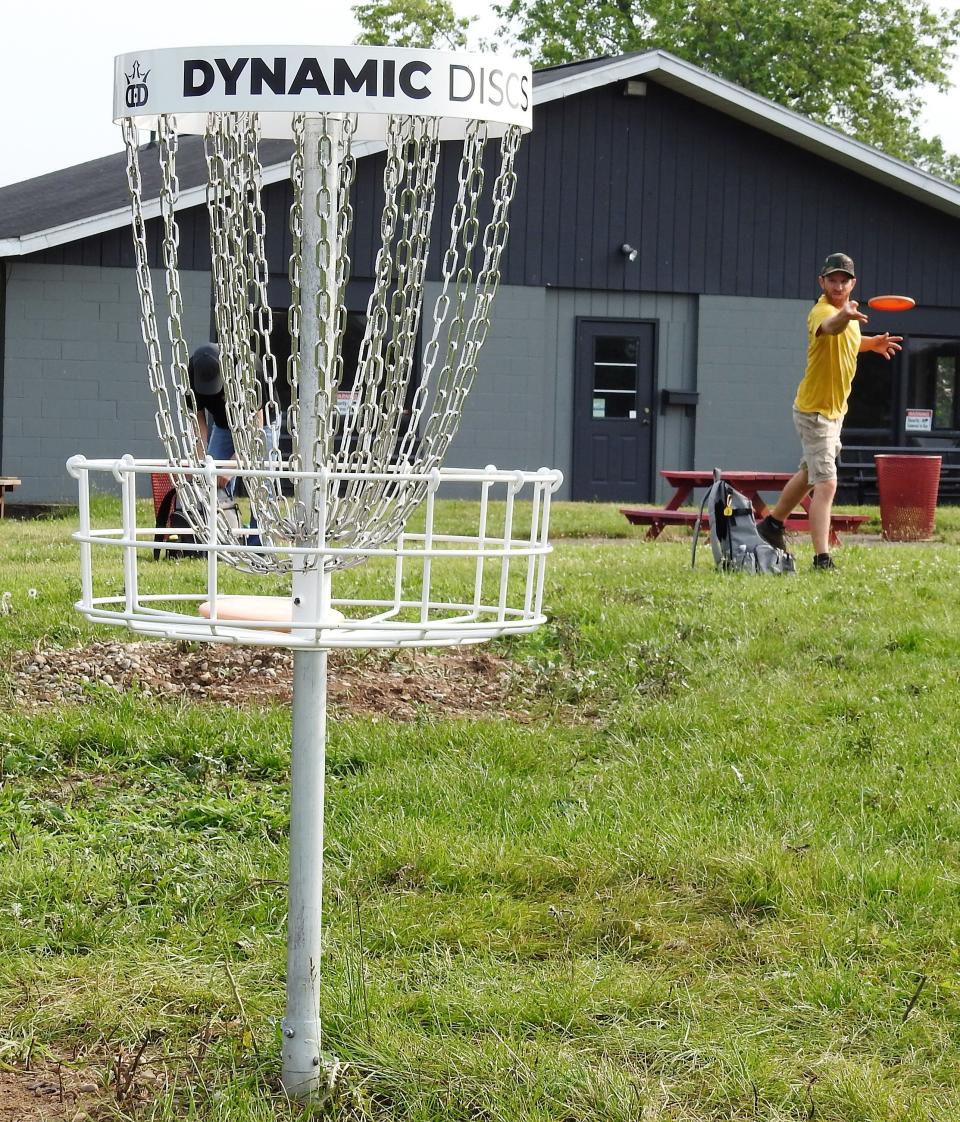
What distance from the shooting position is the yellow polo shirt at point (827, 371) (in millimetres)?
9531

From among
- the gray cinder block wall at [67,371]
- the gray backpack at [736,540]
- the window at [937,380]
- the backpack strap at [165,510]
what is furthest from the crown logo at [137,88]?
the window at [937,380]

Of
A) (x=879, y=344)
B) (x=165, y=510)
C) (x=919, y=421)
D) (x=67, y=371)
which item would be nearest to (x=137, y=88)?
(x=165, y=510)

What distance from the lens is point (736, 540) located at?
926cm

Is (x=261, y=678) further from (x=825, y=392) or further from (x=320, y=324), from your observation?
(x=825, y=392)

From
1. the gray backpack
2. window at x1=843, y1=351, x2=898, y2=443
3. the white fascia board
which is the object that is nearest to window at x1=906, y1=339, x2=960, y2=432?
window at x1=843, y1=351, x2=898, y2=443

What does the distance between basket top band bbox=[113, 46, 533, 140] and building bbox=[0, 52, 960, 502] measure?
52.0ft

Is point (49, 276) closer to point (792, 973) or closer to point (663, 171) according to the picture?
point (663, 171)

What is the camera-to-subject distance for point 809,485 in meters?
9.77

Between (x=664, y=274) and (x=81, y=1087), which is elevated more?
(x=664, y=274)

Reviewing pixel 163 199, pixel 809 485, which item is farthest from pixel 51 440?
pixel 163 199

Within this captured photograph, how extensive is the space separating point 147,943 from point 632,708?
8.54 ft

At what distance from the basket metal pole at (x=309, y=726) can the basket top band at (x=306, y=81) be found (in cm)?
20

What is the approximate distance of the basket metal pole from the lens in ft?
8.94

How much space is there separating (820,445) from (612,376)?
1048 centimetres
